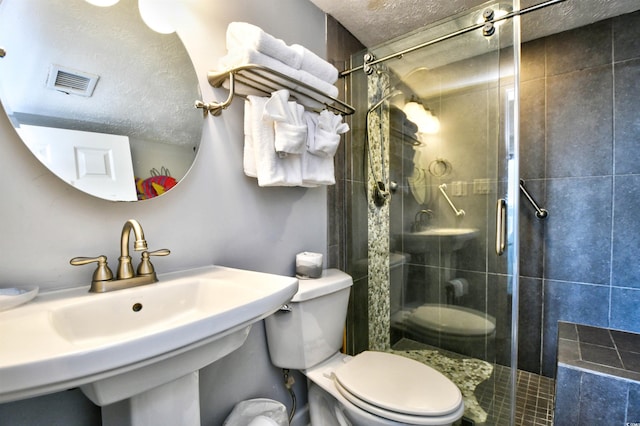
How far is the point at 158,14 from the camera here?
0.98 metres

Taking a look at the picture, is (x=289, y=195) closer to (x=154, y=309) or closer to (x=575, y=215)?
(x=154, y=309)

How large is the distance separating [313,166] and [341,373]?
2.86 ft

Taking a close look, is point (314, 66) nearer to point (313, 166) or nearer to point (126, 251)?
point (313, 166)

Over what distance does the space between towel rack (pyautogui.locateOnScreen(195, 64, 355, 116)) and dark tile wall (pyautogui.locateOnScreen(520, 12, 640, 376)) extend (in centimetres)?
157

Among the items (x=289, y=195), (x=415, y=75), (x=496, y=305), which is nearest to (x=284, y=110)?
(x=289, y=195)

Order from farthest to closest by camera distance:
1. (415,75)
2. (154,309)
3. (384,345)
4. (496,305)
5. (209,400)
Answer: (384,345), (415,75), (496,305), (209,400), (154,309)

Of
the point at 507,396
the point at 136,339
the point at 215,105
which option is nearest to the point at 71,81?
the point at 215,105

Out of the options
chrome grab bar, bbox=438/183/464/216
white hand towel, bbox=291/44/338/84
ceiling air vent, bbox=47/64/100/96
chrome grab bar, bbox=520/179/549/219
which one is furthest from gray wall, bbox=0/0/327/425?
chrome grab bar, bbox=520/179/549/219

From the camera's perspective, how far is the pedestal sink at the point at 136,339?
1.42 ft

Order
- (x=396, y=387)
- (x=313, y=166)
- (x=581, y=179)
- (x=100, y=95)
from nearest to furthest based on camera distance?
(x=100, y=95), (x=396, y=387), (x=313, y=166), (x=581, y=179)

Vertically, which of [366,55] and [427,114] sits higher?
[366,55]

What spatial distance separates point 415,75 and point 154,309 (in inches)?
65.4

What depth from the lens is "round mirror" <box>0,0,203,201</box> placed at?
75 cm

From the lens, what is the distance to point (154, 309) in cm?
82
